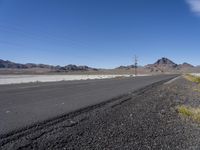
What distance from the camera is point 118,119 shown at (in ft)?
30.2

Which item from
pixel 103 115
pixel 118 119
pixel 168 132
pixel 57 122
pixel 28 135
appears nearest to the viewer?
pixel 28 135

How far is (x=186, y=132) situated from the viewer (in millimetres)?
7625

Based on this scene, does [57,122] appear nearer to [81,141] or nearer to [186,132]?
[81,141]

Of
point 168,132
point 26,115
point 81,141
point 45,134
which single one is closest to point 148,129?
point 168,132

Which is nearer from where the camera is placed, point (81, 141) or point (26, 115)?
point (81, 141)

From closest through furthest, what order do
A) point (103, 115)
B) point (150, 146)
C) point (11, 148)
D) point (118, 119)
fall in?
point (11, 148), point (150, 146), point (118, 119), point (103, 115)

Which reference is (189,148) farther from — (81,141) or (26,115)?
(26,115)

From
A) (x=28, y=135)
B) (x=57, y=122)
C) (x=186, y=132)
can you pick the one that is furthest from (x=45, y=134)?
(x=186, y=132)

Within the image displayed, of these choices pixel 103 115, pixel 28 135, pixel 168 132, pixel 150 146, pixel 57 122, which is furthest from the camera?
pixel 103 115

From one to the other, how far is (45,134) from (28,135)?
0.41m

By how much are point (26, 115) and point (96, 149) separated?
4.93 m

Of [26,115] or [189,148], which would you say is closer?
[189,148]

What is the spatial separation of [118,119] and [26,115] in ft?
10.9

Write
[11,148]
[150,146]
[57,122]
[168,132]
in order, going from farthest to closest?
[57,122]
[168,132]
[150,146]
[11,148]
